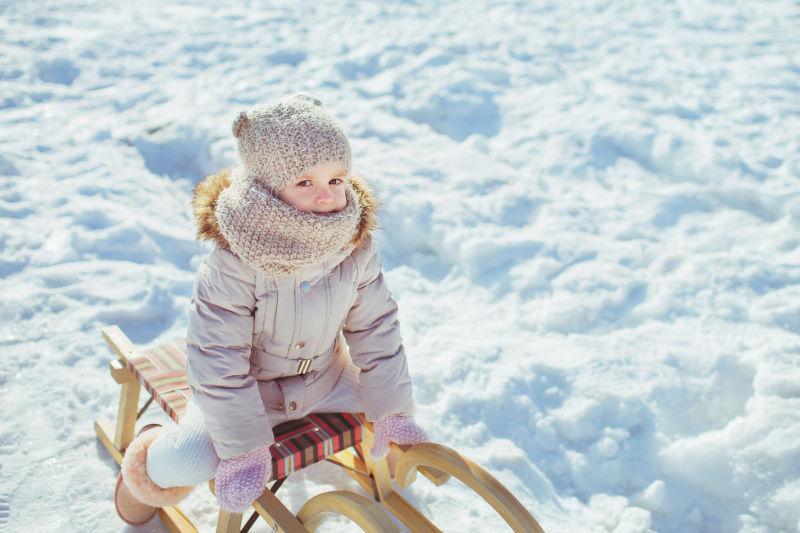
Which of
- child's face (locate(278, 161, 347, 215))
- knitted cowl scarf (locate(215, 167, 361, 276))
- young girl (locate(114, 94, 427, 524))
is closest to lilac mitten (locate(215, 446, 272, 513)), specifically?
young girl (locate(114, 94, 427, 524))

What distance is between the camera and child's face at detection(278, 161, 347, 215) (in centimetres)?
166

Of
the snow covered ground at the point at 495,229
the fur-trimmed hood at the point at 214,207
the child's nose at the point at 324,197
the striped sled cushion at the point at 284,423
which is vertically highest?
the child's nose at the point at 324,197

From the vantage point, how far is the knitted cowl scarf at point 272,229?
5.41ft

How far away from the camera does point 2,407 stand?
257 centimetres

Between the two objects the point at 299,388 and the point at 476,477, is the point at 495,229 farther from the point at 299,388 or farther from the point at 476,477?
the point at 476,477

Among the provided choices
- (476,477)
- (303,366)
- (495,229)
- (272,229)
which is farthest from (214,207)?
(495,229)

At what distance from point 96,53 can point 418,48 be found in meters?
2.51

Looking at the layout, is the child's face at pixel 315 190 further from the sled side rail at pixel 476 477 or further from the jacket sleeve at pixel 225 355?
the sled side rail at pixel 476 477

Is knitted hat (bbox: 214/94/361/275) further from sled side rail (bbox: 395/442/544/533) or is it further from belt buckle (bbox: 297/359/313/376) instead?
sled side rail (bbox: 395/442/544/533)

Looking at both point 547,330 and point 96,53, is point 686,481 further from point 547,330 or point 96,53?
point 96,53

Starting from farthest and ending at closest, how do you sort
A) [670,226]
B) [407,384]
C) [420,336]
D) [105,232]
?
[670,226] < [105,232] < [420,336] < [407,384]

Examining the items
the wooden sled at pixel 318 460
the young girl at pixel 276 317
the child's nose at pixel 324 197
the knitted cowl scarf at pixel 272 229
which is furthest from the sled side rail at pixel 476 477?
the child's nose at pixel 324 197

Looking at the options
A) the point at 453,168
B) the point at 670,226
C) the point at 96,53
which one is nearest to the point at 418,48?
the point at 453,168

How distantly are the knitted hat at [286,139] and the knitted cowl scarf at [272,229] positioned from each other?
49mm
